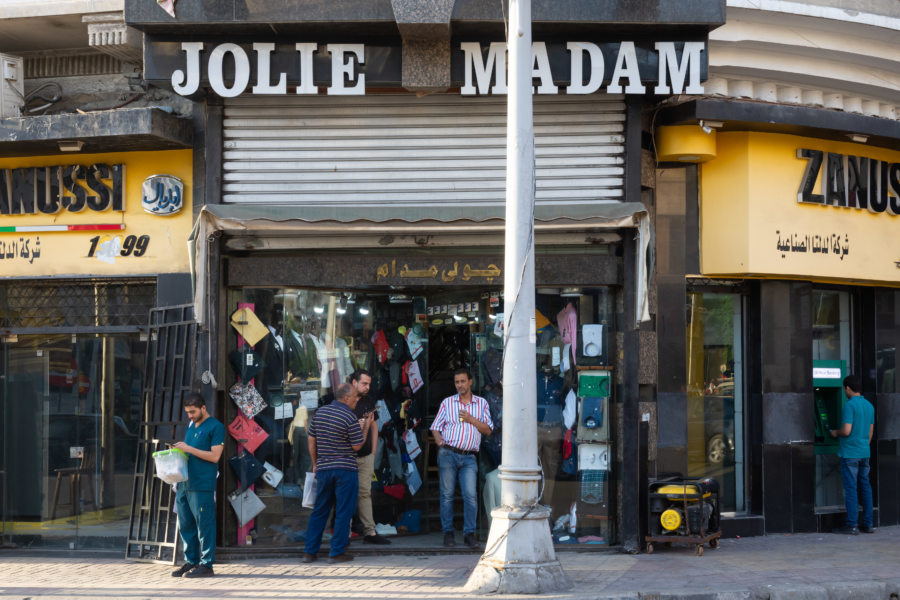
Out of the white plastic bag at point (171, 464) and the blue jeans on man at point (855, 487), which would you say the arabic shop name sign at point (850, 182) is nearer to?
the blue jeans on man at point (855, 487)

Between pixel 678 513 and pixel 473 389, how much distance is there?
246cm

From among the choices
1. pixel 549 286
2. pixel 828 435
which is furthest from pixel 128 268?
pixel 828 435

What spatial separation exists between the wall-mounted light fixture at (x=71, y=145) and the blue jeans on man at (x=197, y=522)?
374 centimetres

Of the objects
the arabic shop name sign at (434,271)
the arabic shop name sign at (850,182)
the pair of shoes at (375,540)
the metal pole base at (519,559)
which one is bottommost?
the pair of shoes at (375,540)

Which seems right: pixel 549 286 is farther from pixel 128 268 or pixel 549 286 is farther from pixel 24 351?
pixel 24 351

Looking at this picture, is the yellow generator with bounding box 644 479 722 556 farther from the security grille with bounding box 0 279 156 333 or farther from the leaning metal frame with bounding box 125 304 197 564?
the security grille with bounding box 0 279 156 333

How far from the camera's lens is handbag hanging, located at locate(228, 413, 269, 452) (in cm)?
1025

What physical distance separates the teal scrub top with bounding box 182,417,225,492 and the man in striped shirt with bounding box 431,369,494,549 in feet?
7.59

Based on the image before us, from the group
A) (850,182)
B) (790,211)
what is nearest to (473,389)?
(790,211)

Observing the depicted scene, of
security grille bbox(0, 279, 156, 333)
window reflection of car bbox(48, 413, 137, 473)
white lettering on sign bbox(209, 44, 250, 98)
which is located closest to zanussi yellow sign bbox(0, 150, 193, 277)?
security grille bbox(0, 279, 156, 333)

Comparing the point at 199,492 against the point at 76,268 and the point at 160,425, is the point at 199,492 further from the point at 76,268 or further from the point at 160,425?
the point at 76,268

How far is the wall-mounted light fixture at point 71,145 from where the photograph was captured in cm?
1030

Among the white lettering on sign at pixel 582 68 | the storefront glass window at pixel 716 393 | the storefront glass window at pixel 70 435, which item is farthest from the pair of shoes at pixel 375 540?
the white lettering on sign at pixel 582 68

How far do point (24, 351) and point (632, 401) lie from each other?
6.60 metres
